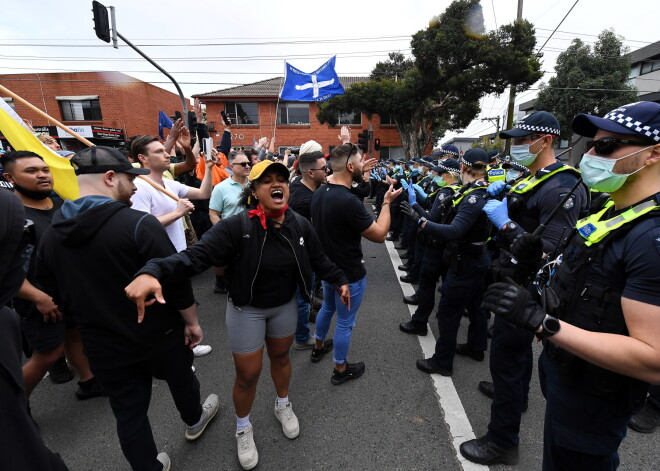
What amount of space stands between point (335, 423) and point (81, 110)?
30.1 metres

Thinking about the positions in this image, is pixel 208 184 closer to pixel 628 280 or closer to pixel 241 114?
pixel 628 280

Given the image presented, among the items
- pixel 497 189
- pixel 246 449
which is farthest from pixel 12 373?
pixel 497 189

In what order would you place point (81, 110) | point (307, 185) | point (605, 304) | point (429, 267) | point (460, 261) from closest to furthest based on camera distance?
point (605, 304) < point (460, 261) < point (429, 267) < point (307, 185) < point (81, 110)

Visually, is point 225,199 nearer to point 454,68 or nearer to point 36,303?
point 36,303

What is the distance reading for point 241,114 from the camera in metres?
26.5

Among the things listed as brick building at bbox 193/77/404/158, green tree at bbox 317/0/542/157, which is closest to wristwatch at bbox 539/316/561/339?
green tree at bbox 317/0/542/157

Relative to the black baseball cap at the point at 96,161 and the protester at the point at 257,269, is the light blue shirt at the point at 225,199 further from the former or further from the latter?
the black baseball cap at the point at 96,161

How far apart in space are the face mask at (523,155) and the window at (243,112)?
87.9ft

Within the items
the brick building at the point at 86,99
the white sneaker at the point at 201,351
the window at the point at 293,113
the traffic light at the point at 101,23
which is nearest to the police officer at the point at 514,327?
the white sneaker at the point at 201,351

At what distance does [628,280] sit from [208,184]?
367 centimetres

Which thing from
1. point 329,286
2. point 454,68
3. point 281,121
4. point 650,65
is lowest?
point 329,286

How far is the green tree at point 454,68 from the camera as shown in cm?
1753

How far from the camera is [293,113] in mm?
26672

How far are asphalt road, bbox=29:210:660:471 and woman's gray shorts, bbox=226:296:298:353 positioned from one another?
88 centimetres
